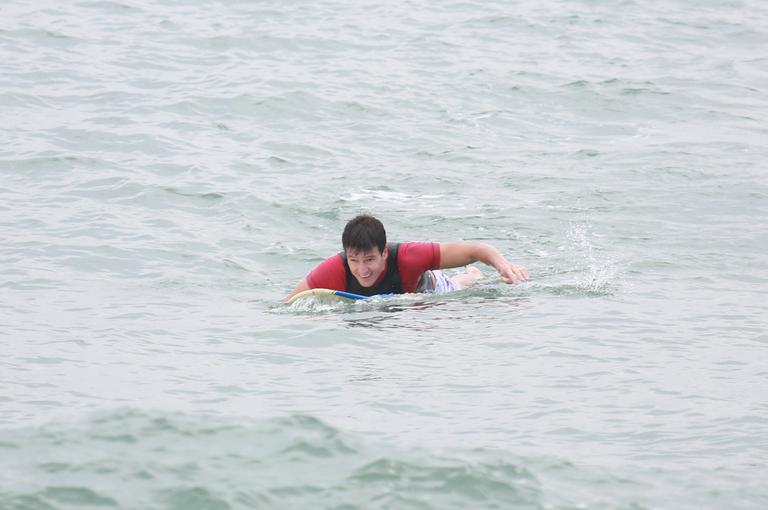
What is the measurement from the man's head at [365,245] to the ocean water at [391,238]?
1.22 feet

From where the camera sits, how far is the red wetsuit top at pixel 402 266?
10180 millimetres

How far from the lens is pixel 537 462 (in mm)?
6301

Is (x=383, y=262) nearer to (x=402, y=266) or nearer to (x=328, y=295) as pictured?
(x=402, y=266)

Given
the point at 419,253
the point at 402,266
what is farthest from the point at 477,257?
the point at 402,266

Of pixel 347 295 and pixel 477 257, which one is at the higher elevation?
pixel 477 257

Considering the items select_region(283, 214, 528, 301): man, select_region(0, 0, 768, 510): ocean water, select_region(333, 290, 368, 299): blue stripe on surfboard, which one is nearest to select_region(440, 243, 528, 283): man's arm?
select_region(283, 214, 528, 301): man

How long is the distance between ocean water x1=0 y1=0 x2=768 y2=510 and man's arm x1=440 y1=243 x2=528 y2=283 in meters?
0.40

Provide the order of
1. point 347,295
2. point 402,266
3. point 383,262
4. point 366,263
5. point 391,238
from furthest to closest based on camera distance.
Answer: point 391,238 → point 402,266 → point 383,262 → point 347,295 → point 366,263

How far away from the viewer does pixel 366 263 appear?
9.98m

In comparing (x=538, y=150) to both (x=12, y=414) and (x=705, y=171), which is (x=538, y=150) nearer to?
(x=705, y=171)

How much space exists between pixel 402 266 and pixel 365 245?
578mm

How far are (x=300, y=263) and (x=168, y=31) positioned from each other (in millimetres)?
11446

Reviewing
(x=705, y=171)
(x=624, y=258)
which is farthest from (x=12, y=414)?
(x=705, y=171)

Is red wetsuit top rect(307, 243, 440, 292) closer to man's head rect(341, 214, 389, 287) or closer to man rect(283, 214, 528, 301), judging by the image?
man rect(283, 214, 528, 301)
